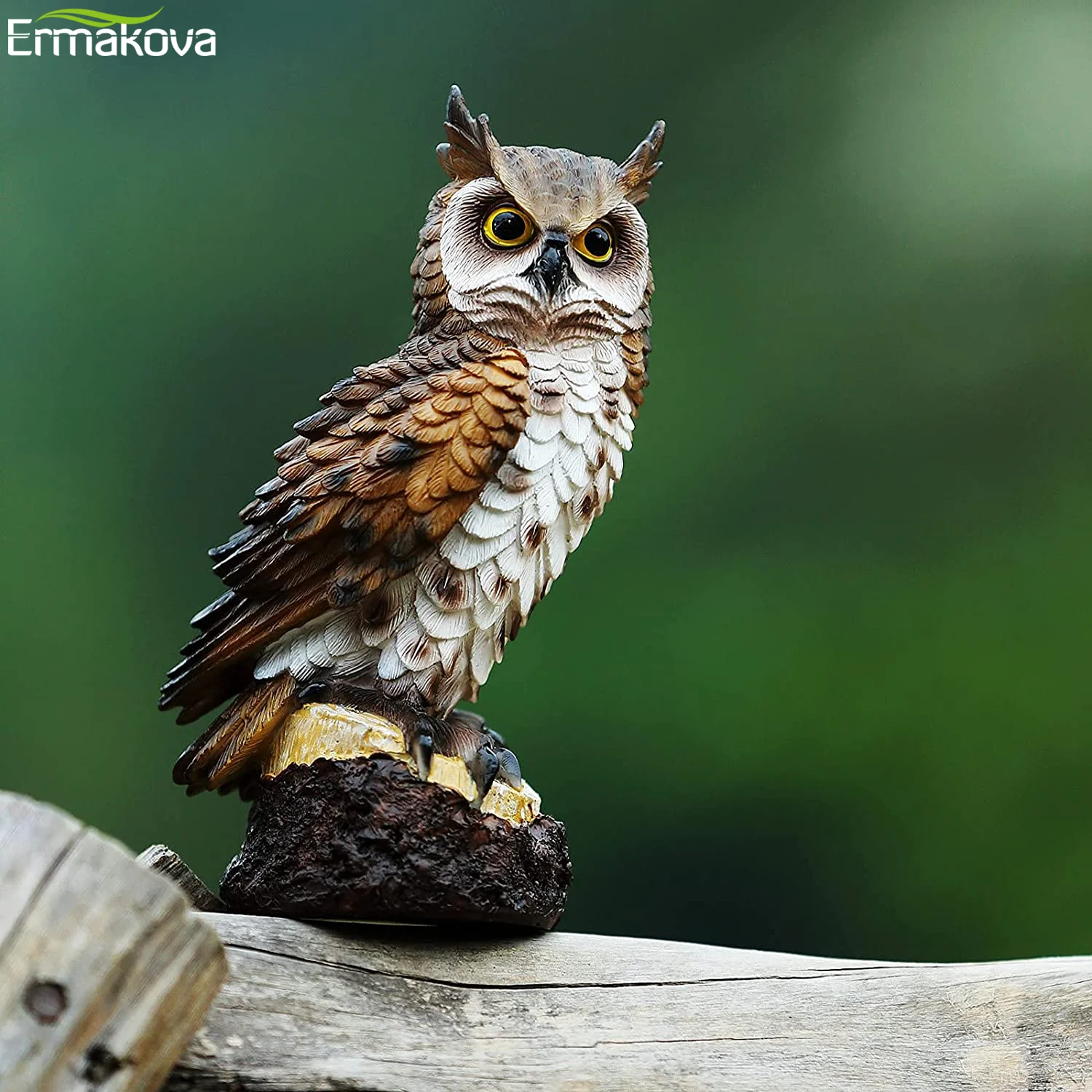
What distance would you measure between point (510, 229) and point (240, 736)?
55 cm

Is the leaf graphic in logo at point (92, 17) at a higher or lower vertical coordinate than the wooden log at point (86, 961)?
higher

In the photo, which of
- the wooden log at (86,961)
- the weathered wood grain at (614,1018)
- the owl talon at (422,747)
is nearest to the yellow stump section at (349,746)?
the owl talon at (422,747)

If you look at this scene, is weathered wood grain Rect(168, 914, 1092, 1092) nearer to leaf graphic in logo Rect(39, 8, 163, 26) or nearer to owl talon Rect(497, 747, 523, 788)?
owl talon Rect(497, 747, 523, 788)

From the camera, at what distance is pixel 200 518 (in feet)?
6.68

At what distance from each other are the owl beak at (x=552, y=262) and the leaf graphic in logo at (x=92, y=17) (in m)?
1.18

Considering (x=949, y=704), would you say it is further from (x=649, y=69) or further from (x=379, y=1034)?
(x=379, y=1034)

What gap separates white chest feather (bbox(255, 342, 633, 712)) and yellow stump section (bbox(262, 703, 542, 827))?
0.16 feet

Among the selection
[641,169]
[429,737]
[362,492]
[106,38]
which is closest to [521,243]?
[641,169]

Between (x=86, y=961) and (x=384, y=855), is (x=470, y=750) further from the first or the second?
(x=86, y=961)

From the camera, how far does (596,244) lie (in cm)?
126

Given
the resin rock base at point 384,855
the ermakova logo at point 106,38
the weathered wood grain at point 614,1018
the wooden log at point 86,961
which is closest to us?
the wooden log at point 86,961

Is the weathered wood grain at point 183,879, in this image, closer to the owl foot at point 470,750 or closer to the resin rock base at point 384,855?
the resin rock base at point 384,855

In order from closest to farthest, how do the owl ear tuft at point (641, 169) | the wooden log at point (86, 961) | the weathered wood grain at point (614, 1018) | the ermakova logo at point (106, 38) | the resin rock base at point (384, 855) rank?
the wooden log at point (86, 961)
the weathered wood grain at point (614, 1018)
the resin rock base at point (384, 855)
the owl ear tuft at point (641, 169)
the ermakova logo at point (106, 38)

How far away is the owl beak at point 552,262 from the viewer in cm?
121
